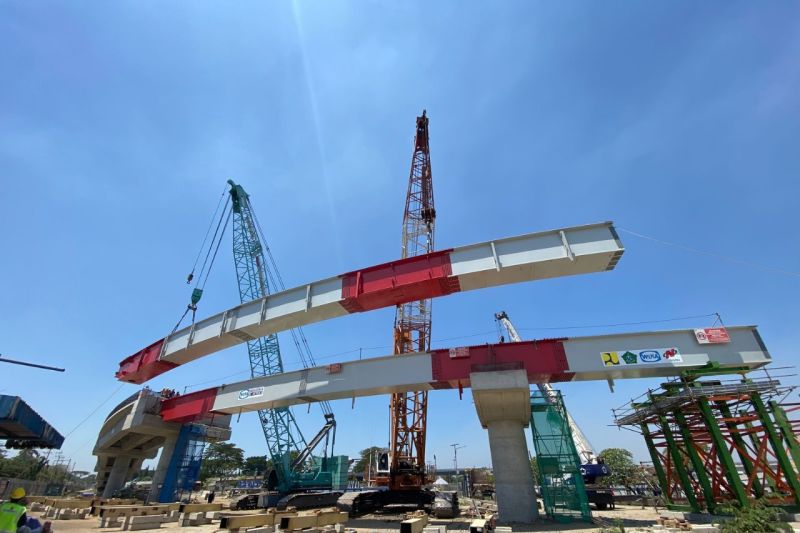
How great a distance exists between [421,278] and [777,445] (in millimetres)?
13066

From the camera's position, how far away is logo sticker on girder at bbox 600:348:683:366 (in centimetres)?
1359

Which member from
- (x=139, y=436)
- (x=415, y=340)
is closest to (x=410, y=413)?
(x=415, y=340)

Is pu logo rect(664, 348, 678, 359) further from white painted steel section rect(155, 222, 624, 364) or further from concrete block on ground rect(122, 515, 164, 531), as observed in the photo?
concrete block on ground rect(122, 515, 164, 531)

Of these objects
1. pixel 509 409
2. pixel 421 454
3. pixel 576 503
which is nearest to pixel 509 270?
pixel 509 409

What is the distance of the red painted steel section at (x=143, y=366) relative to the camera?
20000mm

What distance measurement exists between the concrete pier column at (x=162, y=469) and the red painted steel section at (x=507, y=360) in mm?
17329

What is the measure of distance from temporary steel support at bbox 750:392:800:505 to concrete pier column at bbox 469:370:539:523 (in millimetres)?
7644

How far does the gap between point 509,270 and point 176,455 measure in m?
21.6

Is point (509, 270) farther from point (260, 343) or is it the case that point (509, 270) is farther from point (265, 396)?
point (260, 343)

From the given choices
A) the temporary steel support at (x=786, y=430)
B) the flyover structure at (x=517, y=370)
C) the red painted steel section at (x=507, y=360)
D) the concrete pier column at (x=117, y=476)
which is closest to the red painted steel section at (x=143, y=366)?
the flyover structure at (x=517, y=370)

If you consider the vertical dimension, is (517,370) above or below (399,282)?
below

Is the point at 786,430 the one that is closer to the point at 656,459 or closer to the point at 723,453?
the point at 723,453

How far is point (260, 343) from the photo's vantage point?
3269cm

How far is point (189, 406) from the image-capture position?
20.6 meters
